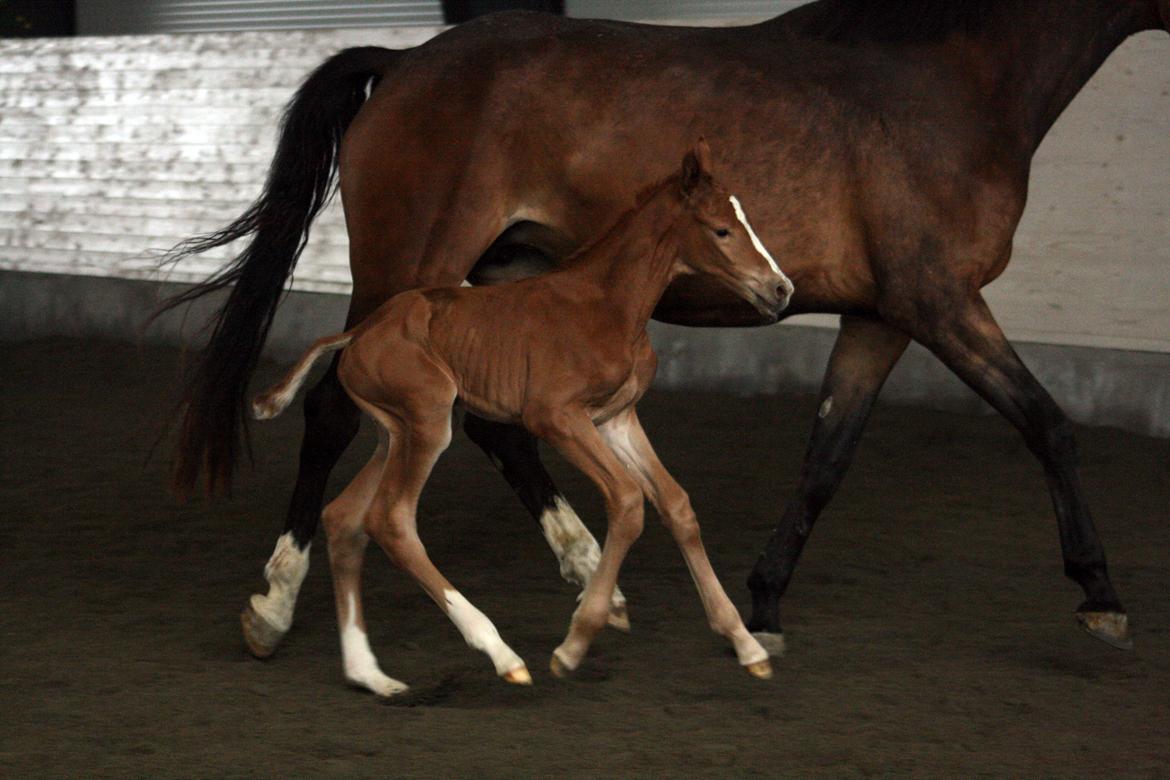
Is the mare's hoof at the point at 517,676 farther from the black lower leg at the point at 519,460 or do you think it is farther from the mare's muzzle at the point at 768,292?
the black lower leg at the point at 519,460

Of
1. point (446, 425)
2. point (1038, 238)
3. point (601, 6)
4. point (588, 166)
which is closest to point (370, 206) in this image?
point (588, 166)

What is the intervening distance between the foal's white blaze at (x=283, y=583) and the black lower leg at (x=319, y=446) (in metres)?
0.05

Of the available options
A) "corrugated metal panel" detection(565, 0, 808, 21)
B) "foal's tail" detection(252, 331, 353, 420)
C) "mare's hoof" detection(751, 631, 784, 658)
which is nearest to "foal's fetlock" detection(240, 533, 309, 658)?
"foal's tail" detection(252, 331, 353, 420)

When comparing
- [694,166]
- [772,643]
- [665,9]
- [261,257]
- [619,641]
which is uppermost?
[694,166]

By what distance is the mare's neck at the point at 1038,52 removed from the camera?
15.0 feet

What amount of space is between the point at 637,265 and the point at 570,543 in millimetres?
1253

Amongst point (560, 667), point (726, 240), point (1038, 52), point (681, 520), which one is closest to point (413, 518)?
point (560, 667)

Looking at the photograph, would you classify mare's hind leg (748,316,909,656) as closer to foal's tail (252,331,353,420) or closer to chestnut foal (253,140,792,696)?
chestnut foal (253,140,792,696)

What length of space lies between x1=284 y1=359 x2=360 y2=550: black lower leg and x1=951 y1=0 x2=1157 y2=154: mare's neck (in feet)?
6.61

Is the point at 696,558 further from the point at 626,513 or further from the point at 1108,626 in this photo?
the point at 1108,626

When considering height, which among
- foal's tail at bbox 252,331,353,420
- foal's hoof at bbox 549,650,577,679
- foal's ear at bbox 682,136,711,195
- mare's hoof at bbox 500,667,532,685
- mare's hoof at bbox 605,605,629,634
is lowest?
mare's hoof at bbox 605,605,629,634

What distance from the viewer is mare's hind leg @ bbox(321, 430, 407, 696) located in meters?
3.97

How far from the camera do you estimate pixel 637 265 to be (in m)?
3.98

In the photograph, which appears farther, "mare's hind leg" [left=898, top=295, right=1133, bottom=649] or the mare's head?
"mare's hind leg" [left=898, top=295, right=1133, bottom=649]
